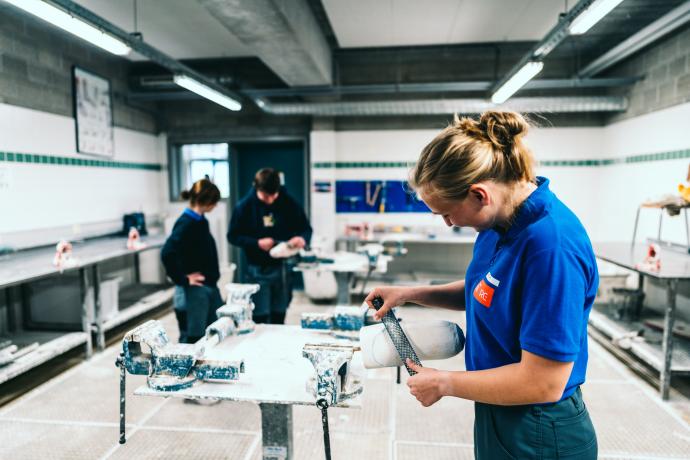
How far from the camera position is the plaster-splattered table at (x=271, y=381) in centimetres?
139

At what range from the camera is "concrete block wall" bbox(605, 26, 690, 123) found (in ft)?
13.5

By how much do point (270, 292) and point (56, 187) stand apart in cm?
284

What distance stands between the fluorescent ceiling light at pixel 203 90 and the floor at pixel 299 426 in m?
2.65

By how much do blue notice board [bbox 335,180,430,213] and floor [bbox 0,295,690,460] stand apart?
10.8 feet

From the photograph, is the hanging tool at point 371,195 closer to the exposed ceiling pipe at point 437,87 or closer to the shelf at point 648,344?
the exposed ceiling pipe at point 437,87

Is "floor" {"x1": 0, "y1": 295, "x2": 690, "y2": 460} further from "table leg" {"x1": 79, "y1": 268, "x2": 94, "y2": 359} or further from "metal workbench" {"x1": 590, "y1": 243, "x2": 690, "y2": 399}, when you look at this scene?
"table leg" {"x1": 79, "y1": 268, "x2": 94, "y2": 359}

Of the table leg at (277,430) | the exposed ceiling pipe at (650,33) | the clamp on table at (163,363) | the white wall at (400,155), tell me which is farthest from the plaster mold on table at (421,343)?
the white wall at (400,155)

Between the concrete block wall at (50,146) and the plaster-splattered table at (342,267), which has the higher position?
the concrete block wall at (50,146)

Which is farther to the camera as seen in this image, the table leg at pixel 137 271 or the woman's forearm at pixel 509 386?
the table leg at pixel 137 271

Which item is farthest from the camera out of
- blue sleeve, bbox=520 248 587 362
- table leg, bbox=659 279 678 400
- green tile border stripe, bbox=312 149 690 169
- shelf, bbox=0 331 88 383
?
green tile border stripe, bbox=312 149 690 169

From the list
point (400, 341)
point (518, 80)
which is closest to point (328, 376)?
point (400, 341)

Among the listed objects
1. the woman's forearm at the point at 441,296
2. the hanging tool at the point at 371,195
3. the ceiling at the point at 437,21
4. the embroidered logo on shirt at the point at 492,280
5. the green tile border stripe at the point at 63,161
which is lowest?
the woman's forearm at the point at 441,296

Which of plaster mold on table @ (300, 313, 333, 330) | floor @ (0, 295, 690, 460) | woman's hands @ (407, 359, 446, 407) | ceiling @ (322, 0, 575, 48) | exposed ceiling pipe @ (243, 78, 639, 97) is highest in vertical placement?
ceiling @ (322, 0, 575, 48)

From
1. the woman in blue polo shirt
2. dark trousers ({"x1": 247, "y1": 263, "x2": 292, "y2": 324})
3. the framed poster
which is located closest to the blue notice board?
dark trousers ({"x1": 247, "y1": 263, "x2": 292, "y2": 324})
